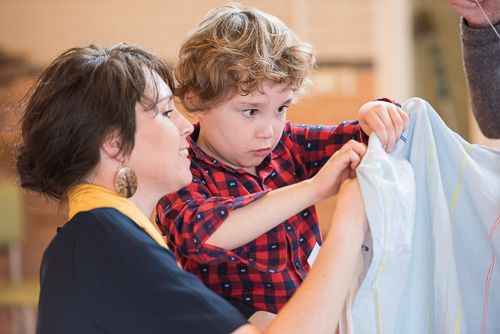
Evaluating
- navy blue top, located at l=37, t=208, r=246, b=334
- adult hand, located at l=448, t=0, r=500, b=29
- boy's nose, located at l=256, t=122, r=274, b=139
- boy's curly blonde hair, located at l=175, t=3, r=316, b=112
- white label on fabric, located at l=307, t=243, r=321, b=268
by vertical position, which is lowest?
white label on fabric, located at l=307, t=243, r=321, b=268

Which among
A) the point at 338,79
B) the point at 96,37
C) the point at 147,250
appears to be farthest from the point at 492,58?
the point at 96,37

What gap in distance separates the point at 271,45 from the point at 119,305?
28.5 inches

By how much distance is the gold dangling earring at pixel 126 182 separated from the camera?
3.14 feet

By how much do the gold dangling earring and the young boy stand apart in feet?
0.40

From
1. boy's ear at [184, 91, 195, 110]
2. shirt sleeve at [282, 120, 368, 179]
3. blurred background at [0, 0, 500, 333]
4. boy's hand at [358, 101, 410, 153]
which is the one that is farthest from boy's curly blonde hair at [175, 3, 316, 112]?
blurred background at [0, 0, 500, 333]

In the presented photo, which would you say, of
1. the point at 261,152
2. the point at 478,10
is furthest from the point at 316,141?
the point at 478,10

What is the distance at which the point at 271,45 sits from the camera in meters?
1.21

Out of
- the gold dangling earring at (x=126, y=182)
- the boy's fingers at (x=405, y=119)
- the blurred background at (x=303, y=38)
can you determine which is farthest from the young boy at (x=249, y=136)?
the blurred background at (x=303, y=38)

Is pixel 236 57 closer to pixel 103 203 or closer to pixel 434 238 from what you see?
pixel 103 203

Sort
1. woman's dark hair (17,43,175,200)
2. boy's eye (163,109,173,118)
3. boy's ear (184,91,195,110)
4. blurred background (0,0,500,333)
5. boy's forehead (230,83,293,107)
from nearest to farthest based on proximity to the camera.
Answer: woman's dark hair (17,43,175,200)
boy's eye (163,109,173,118)
boy's forehead (230,83,293,107)
boy's ear (184,91,195,110)
blurred background (0,0,500,333)

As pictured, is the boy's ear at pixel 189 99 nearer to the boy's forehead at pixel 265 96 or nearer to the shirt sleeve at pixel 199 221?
the boy's forehead at pixel 265 96

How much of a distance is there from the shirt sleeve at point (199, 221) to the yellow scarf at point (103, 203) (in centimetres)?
7

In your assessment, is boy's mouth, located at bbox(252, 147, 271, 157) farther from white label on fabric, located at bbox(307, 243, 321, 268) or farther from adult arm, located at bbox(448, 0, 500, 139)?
adult arm, located at bbox(448, 0, 500, 139)

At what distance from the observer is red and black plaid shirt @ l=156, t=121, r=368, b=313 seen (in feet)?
3.22
